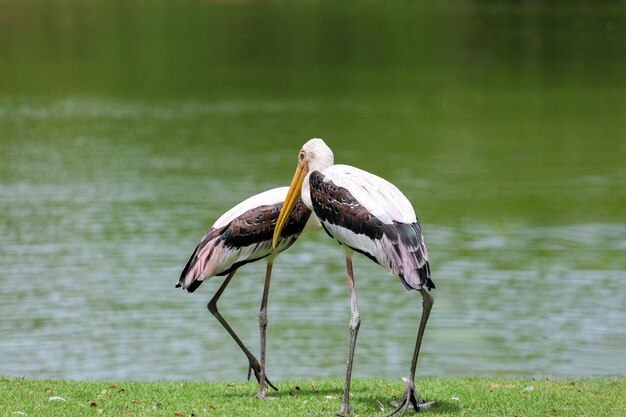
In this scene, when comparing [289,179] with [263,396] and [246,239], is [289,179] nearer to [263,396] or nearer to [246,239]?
[246,239]

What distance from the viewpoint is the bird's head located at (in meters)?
8.27

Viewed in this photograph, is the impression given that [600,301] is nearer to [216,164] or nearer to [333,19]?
[216,164]

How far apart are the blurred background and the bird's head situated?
3.13 meters

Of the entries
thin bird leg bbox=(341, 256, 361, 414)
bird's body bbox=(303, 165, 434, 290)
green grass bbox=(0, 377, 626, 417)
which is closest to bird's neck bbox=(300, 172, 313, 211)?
bird's body bbox=(303, 165, 434, 290)

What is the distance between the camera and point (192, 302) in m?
14.2

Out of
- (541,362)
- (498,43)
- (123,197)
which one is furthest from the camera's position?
(498,43)

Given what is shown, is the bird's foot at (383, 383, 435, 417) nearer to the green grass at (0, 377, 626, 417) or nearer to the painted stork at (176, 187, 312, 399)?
the green grass at (0, 377, 626, 417)

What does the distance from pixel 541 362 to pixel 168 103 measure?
2315cm

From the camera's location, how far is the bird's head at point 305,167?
827cm

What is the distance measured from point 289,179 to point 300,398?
12778 millimetres

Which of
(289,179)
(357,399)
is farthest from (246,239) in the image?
(289,179)

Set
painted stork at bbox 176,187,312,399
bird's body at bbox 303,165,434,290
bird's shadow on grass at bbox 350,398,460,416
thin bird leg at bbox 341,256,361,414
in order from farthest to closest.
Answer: painted stork at bbox 176,187,312,399, bird's shadow on grass at bbox 350,398,460,416, thin bird leg at bbox 341,256,361,414, bird's body at bbox 303,165,434,290

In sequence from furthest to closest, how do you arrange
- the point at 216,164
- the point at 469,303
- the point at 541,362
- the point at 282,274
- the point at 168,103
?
the point at 168,103
the point at 216,164
the point at 282,274
the point at 469,303
the point at 541,362

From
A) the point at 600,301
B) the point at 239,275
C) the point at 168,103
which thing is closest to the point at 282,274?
the point at 239,275
